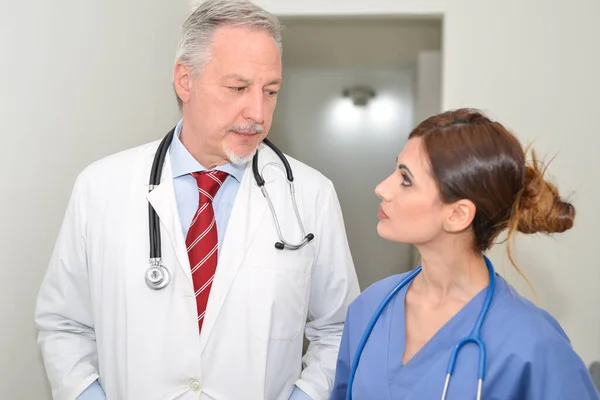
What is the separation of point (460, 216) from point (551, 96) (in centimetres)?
151

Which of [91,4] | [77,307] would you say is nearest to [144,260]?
[77,307]

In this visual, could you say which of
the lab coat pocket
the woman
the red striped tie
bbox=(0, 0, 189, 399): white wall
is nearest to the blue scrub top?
the woman

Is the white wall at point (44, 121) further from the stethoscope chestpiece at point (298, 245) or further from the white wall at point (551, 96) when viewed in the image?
the white wall at point (551, 96)

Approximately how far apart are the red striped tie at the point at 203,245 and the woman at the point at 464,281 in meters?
0.41

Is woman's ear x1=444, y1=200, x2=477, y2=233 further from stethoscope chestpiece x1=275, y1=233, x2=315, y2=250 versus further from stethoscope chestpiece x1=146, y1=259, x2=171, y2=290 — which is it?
stethoscope chestpiece x1=146, y1=259, x2=171, y2=290

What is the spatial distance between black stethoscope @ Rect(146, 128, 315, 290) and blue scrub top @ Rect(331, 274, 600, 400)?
1.19 ft

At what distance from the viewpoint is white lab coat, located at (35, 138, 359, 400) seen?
4.87ft

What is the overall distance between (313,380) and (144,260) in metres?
0.48

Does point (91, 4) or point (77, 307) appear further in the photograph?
point (91, 4)

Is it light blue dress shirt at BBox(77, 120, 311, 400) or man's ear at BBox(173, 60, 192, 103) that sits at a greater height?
man's ear at BBox(173, 60, 192, 103)

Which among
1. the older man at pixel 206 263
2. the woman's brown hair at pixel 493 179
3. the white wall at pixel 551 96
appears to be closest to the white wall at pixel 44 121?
the older man at pixel 206 263

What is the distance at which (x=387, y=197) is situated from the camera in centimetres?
124

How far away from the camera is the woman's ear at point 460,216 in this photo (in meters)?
1.18

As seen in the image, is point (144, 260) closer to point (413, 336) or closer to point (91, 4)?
point (413, 336)
